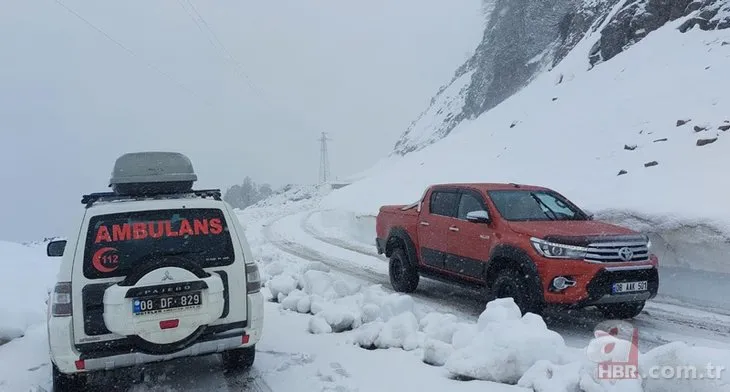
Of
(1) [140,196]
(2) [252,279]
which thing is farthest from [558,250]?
(1) [140,196]

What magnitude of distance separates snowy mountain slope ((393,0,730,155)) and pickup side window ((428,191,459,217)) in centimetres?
1459

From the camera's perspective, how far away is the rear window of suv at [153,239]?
14.0 feet

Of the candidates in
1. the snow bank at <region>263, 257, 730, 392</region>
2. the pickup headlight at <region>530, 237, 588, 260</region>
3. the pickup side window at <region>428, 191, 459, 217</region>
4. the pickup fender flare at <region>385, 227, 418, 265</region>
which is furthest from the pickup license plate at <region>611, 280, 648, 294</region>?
the pickup fender flare at <region>385, 227, 418, 265</region>

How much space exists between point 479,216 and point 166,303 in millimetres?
4283

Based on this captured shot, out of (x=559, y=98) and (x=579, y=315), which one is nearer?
(x=579, y=315)

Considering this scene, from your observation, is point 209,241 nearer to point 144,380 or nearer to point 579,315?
point 144,380

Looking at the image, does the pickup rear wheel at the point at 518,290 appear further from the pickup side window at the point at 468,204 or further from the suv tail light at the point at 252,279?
the suv tail light at the point at 252,279

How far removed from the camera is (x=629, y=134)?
50.4 ft

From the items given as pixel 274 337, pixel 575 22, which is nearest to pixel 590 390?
pixel 274 337

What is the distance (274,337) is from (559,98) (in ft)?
70.7

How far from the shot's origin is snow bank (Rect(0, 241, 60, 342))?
667 centimetres

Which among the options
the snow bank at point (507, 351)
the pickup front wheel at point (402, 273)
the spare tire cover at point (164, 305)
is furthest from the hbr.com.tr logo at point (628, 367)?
the pickup front wheel at point (402, 273)

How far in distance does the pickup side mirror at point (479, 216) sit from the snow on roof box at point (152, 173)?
373cm

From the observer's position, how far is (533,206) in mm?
7496
